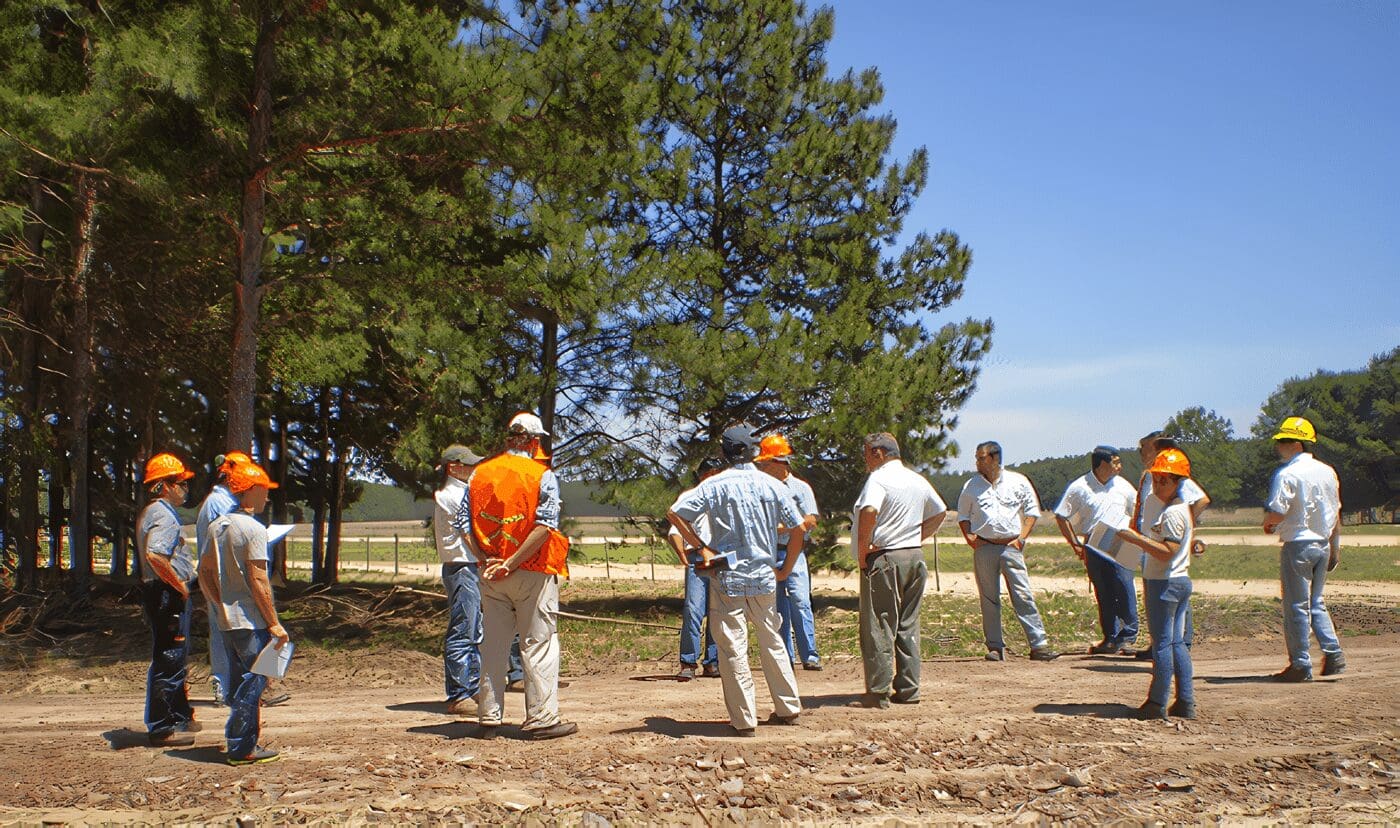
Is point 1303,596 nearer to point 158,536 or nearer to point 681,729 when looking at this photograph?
point 681,729

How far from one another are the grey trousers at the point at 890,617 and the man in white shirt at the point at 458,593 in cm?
282

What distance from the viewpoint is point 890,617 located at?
7.76 m

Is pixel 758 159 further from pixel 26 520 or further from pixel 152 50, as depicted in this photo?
pixel 26 520

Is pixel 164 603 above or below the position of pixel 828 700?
above

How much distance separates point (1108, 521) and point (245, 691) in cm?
787

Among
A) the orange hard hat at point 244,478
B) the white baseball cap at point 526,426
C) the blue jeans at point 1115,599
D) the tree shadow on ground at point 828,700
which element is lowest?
the tree shadow on ground at point 828,700

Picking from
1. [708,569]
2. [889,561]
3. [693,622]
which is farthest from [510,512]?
[693,622]

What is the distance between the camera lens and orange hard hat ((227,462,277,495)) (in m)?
6.06

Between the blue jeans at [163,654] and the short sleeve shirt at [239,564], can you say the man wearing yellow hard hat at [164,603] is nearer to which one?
the blue jeans at [163,654]

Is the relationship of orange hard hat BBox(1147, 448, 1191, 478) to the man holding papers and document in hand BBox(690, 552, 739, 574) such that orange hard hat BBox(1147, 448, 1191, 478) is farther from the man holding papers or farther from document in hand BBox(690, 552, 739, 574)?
the man holding papers

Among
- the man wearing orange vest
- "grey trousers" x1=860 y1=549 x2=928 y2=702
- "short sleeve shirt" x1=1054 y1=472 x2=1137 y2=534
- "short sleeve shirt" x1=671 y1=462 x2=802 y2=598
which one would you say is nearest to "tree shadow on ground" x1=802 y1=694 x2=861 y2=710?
"grey trousers" x1=860 y1=549 x2=928 y2=702

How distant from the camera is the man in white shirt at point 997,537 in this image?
10.2 m

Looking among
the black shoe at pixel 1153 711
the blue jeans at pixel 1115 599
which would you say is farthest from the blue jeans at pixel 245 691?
the blue jeans at pixel 1115 599

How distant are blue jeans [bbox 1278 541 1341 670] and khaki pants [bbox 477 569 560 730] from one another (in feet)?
19.4
